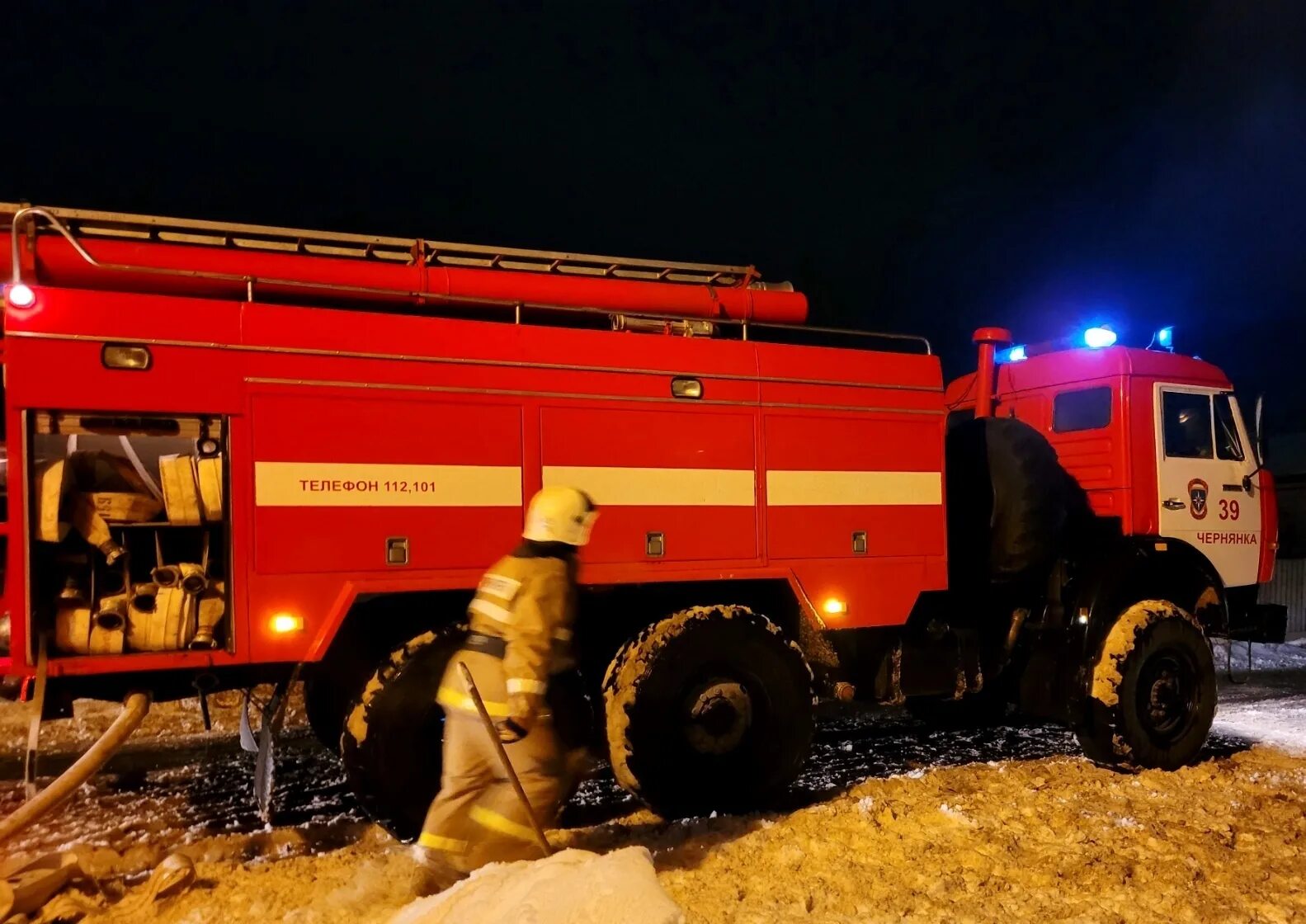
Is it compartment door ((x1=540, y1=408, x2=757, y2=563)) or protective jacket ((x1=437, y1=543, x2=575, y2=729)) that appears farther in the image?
compartment door ((x1=540, y1=408, x2=757, y2=563))

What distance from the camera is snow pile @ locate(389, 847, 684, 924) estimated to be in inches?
121

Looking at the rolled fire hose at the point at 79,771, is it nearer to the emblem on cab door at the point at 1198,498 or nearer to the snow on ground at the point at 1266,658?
the emblem on cab door at the point at 1198,498

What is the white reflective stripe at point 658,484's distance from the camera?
4.92 metres

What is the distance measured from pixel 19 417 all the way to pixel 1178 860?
5.60 meters

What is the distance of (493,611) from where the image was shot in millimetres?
3781

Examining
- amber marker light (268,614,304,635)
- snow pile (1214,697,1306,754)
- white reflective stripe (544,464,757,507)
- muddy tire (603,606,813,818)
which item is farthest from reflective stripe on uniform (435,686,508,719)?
snow pile (1214,697,1306,754)

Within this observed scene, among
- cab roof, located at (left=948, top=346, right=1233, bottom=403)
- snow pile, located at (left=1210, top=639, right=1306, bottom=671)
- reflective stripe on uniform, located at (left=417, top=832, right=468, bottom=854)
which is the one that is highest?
cab roof, located at (left=948, top=346, right=1233, bottom=403)

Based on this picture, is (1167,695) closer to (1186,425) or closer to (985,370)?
(1186,425)

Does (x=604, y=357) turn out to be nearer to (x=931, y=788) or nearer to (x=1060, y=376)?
(x=931, y=788)

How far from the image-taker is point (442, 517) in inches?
183

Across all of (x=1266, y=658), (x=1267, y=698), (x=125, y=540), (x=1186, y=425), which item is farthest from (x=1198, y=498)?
(x=1266, y=658)

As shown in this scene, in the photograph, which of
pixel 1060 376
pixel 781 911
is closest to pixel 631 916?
pixel 781 911

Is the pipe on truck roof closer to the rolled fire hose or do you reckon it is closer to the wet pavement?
the rolled fire hose

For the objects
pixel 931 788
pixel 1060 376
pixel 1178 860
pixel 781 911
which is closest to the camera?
pixel 781 911
